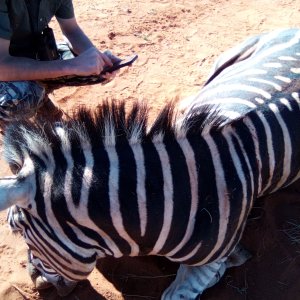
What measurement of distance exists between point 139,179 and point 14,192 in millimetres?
518

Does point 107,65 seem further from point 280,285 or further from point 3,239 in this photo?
point 280,285

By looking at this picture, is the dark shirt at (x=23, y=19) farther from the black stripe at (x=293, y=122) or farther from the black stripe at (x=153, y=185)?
the black stripe at (x=293, y=122)

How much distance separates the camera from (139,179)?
203 cm

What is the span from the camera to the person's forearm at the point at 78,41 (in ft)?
11.0

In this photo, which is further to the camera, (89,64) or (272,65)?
(272,65)

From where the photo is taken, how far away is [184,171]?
210cm

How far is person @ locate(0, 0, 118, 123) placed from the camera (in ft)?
8.83

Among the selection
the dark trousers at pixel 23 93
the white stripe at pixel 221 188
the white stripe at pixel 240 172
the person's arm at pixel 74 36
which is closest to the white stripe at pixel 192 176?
the white stripe at pixel 221 188

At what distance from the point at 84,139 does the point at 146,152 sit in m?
0.27

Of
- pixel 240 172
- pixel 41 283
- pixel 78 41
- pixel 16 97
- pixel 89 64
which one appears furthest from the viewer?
pixel 78 41

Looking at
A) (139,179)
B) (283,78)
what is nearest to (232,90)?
(283,78)

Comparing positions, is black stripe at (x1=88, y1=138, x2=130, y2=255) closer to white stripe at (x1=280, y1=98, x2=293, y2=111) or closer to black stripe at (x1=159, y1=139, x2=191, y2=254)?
black stripe at (x1=159, y1=139, x2=191, y2=254)

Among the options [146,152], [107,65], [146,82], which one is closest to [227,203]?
[146,152]

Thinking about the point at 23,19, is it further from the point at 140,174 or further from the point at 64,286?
the point at 64,286
